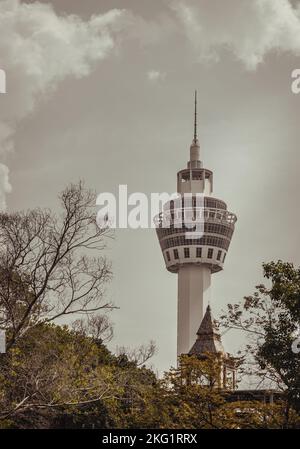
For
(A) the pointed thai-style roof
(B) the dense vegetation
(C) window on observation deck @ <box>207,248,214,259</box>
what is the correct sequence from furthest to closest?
(C) window on observation deck @ <box>207,248,214,259</box>, (A) the pointed thai-style roof, (B) the dense vegetation

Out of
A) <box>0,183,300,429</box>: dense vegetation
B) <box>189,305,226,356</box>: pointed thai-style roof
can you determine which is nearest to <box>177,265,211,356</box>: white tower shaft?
<box>189,305,226,356</box>: pointed thai-style roof

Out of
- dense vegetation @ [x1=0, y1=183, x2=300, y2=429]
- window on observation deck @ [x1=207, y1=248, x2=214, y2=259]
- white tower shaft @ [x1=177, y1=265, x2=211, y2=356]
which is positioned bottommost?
dense vegetation @ [x1=0, y1=183, x2=300, y2=429]

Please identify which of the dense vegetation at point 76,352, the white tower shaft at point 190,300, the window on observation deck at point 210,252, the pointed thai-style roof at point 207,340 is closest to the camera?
the dense vegetation at point 76,352

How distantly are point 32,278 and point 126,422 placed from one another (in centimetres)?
1720

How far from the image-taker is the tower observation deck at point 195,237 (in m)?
97.3

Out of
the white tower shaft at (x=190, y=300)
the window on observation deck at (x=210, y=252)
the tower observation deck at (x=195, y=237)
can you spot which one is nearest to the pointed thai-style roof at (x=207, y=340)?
the white tower shaft at (x=190, y=300)

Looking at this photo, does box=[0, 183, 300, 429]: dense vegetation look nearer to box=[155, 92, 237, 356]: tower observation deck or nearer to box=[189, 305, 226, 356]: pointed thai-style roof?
box=[189, 305, 226, 356]: pointed thai-style roof

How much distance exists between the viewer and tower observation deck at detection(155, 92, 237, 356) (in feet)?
319

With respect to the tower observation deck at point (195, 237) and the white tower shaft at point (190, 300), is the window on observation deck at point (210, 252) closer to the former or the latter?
the tower observation deck at point (195, 237)

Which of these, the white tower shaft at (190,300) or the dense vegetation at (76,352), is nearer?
the dense vegetation at (76,352)

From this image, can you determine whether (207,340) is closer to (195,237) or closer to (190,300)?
(190,300)

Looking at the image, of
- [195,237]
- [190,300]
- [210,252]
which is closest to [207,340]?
[190,300]
